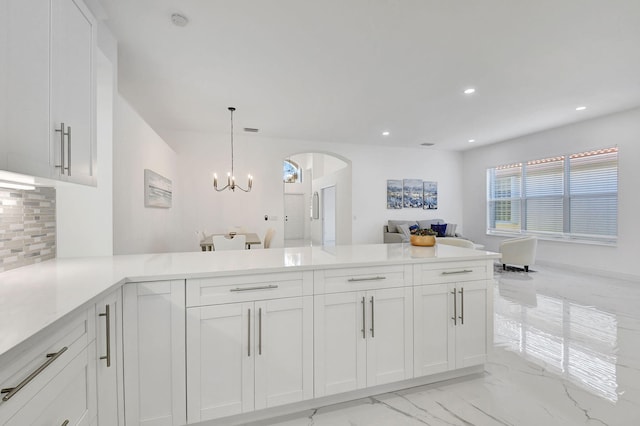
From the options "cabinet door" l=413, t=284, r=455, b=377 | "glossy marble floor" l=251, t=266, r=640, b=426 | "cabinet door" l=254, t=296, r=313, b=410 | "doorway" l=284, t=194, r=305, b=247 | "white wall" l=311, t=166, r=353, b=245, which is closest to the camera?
"cabinet door" l=254, t=296, r=313, b=410

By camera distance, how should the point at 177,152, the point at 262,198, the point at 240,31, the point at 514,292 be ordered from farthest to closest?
the point at 262,198
the point at 177,152
the point at 514,292
the point at 240,31

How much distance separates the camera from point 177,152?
5984 millimetres

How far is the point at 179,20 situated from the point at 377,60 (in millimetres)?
1915

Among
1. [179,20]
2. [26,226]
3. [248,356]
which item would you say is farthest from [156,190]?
[248,356]

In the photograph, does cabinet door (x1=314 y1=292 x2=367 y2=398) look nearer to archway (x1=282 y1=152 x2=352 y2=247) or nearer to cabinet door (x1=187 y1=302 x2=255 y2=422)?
cabinet door (x1=187 y1=302 x2=255 y2=422)

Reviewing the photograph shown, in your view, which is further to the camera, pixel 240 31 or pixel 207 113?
pixel 207 113

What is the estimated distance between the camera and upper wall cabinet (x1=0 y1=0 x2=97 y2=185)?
3.70ft

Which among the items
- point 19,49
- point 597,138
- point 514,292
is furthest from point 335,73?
point 597,138

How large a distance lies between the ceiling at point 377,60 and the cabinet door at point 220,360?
2273mm

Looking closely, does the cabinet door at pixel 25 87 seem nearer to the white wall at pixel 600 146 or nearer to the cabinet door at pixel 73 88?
the cabinet door at pixel 73 88

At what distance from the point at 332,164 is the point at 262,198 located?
3.48 metres

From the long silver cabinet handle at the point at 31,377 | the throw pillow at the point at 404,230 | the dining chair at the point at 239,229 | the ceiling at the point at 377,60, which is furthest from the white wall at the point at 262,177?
the long silver cabinet handle at the point at 31,377

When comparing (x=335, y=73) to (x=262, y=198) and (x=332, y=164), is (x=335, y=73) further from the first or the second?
(x=332, y=164)

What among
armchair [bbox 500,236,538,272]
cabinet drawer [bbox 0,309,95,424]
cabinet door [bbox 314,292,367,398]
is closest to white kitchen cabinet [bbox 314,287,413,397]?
cabinet door [bbox 314,292,367,398]
